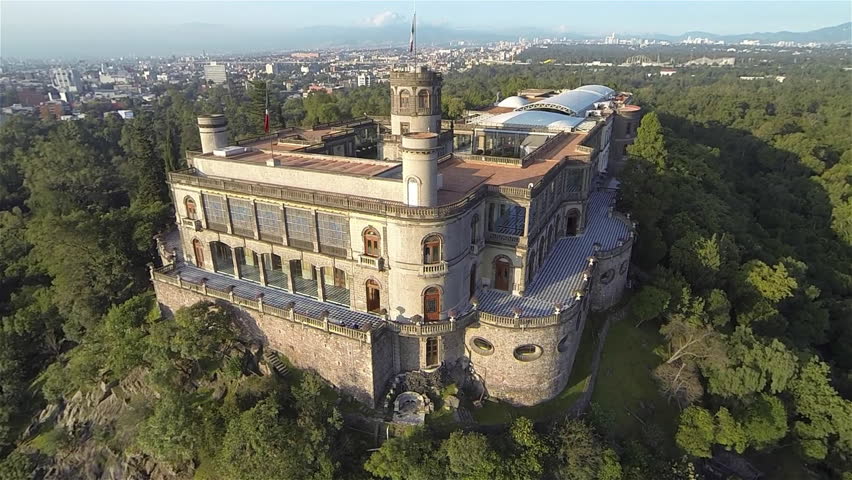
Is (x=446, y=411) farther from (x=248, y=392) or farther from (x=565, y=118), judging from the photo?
(x=565, y=118)

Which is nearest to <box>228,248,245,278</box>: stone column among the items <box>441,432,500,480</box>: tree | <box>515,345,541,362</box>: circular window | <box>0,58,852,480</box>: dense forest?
<box>0,58,852,480</box>: dense forest

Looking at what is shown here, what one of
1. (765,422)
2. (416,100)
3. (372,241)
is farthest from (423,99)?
(765,422)

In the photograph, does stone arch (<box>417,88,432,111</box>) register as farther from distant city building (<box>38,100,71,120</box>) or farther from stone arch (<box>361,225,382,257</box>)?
distant city building (<box>38,100,71,120</box>)

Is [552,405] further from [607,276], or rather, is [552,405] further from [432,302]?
[607,276]

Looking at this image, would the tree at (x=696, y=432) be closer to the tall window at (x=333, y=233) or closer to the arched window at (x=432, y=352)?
the arched window at (x=432, y=352)

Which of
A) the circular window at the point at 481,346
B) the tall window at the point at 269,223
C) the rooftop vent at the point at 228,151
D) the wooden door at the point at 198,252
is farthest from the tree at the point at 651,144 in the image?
the wooden door at the point at 198,252
